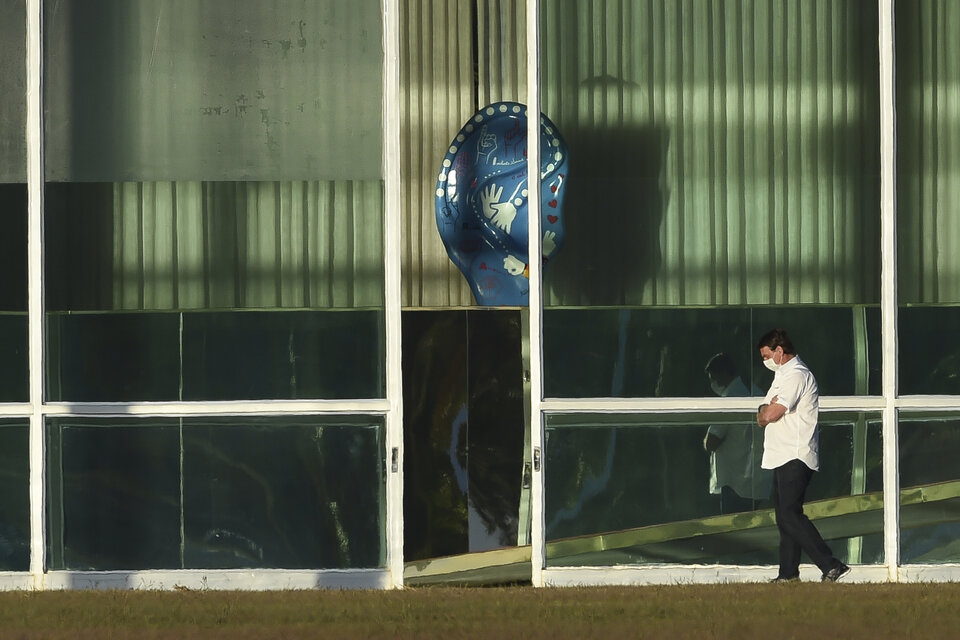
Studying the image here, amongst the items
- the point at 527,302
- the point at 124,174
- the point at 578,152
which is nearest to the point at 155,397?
the point at 124,174

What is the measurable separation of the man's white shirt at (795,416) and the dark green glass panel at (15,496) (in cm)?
464

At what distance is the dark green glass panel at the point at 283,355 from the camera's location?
34.9ft

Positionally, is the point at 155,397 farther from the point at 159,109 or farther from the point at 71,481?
the point at 159,109

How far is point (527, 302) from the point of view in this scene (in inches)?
428

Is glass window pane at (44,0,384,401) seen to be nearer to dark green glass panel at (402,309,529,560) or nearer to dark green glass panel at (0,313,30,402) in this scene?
dark green glass panel at (0,313,30,402)

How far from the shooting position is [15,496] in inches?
419

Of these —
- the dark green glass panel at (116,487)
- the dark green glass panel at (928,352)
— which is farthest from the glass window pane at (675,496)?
the dark green glass panel at (116,487)

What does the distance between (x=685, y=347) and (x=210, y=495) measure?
3.13 m

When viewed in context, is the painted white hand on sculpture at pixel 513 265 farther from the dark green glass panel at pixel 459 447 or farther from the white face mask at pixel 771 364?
the white face mask at pixel 771 364

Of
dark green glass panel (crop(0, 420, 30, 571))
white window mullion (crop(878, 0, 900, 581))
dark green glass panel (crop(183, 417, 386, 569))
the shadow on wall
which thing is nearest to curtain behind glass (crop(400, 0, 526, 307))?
the shadow on wall

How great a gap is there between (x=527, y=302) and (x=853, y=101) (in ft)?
7.97

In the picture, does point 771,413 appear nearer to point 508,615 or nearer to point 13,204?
point 508,615

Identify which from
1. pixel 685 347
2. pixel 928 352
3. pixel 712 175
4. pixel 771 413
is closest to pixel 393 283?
pixel 685 347

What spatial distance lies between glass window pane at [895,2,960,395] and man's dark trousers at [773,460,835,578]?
151 cm
